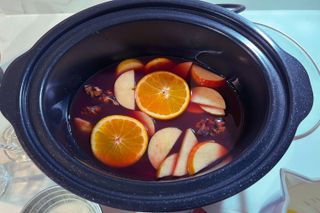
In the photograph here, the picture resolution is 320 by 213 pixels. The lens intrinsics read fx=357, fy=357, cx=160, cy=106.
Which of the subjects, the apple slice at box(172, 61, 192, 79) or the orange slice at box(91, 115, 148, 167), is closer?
the orange slice at box(91, 115, 148, 167)

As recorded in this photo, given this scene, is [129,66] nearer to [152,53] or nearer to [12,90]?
[152,53]

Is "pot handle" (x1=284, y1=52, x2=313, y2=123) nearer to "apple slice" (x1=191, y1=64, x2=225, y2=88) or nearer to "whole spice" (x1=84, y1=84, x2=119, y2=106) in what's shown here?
"apple slice" (x1=191, y1=64, x2=225, y2=88)

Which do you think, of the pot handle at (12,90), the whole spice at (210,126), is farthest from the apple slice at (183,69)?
the pot handle at (12,90)

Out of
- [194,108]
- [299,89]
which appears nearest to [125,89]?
[194,108]

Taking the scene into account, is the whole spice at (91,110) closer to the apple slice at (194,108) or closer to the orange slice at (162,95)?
the orange slice at (162,95)

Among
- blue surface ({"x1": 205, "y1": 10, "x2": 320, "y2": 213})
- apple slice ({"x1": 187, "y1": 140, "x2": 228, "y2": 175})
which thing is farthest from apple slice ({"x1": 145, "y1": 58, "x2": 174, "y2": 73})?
blue surface ({"x1": 205, "y1": 10, "x2": 320, "y2": 213})

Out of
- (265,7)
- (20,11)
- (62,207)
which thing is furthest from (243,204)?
(20,11)
